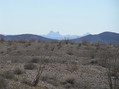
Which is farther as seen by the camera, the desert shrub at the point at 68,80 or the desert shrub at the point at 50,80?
the desert shrub at the point at 68,80

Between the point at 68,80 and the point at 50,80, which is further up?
the point at 50,80

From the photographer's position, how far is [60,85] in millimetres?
15992

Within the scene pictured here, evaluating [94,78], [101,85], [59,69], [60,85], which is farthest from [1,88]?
[59,69]

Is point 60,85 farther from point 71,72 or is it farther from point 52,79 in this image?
point 71,72

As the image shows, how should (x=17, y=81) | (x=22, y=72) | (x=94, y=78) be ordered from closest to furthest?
(x=17, y=81), (x=22, y=72), (x=94, y=78)

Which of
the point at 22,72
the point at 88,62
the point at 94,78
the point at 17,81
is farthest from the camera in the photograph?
the point at 88,62

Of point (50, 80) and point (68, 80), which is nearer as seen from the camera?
point (50, 80)

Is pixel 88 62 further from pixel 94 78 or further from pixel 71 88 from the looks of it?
pixel 71 88

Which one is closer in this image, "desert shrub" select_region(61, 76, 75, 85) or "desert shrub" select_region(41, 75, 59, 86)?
"desert shrub" select_region(41, 75, 59, 86)

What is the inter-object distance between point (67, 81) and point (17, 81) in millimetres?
3808

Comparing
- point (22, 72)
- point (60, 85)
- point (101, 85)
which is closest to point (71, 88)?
point (60, 85)

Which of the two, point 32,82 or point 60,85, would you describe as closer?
point 32,82

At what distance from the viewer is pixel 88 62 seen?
2614cm

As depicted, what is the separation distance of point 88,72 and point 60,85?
4.73 meters
